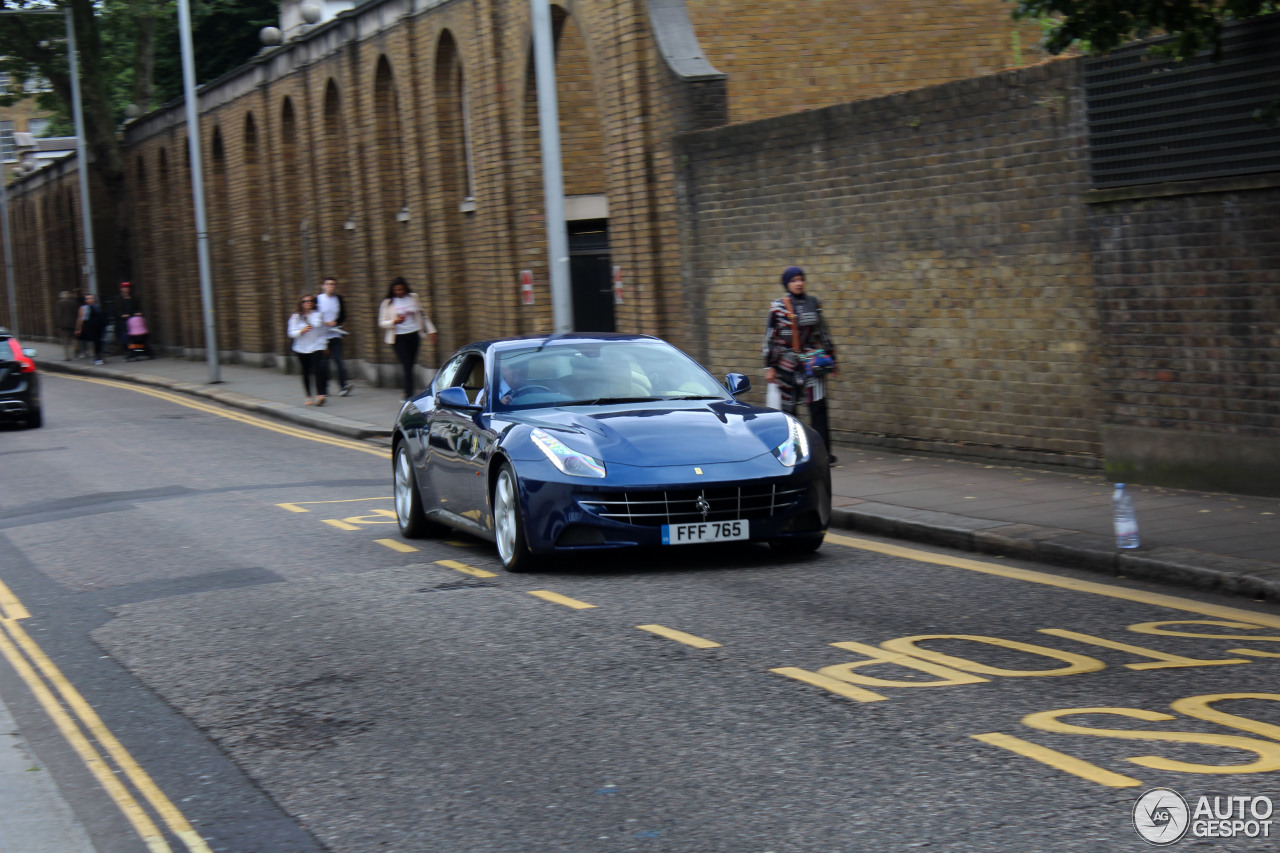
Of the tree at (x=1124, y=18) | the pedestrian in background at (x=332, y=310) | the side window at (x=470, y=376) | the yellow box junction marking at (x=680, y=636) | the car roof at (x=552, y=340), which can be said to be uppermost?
the tree at (x=1124, y=18)

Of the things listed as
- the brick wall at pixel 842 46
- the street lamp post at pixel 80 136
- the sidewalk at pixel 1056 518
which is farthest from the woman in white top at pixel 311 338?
the street lamp post at pixel 80 136

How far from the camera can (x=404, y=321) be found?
23750 mm

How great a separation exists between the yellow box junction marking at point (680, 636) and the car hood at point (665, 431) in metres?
1.72

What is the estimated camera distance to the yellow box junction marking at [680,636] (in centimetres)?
734

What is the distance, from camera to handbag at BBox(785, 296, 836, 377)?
44.2 ft

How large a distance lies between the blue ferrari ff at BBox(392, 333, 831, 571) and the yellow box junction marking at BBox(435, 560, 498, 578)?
0.16 metres

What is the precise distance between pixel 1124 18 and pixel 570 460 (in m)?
4.10

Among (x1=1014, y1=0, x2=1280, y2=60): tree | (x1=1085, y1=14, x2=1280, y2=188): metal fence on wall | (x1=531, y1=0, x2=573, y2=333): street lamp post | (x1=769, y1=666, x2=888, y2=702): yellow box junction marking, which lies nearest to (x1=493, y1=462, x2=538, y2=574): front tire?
(x1=769, y1=666, x2=888, y2=702): yellow box junction marking

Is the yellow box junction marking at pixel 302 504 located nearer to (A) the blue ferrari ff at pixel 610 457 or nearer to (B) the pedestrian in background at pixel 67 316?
(A) the blue ferrari ff at pixel 610 457

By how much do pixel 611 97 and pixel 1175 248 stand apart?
10083 millimetres

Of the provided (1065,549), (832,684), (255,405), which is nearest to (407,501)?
(1065,549)

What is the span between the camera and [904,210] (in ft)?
47.8

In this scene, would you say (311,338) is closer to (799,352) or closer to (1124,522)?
(799,352)

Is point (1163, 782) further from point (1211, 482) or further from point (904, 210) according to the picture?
point (904, 210)
